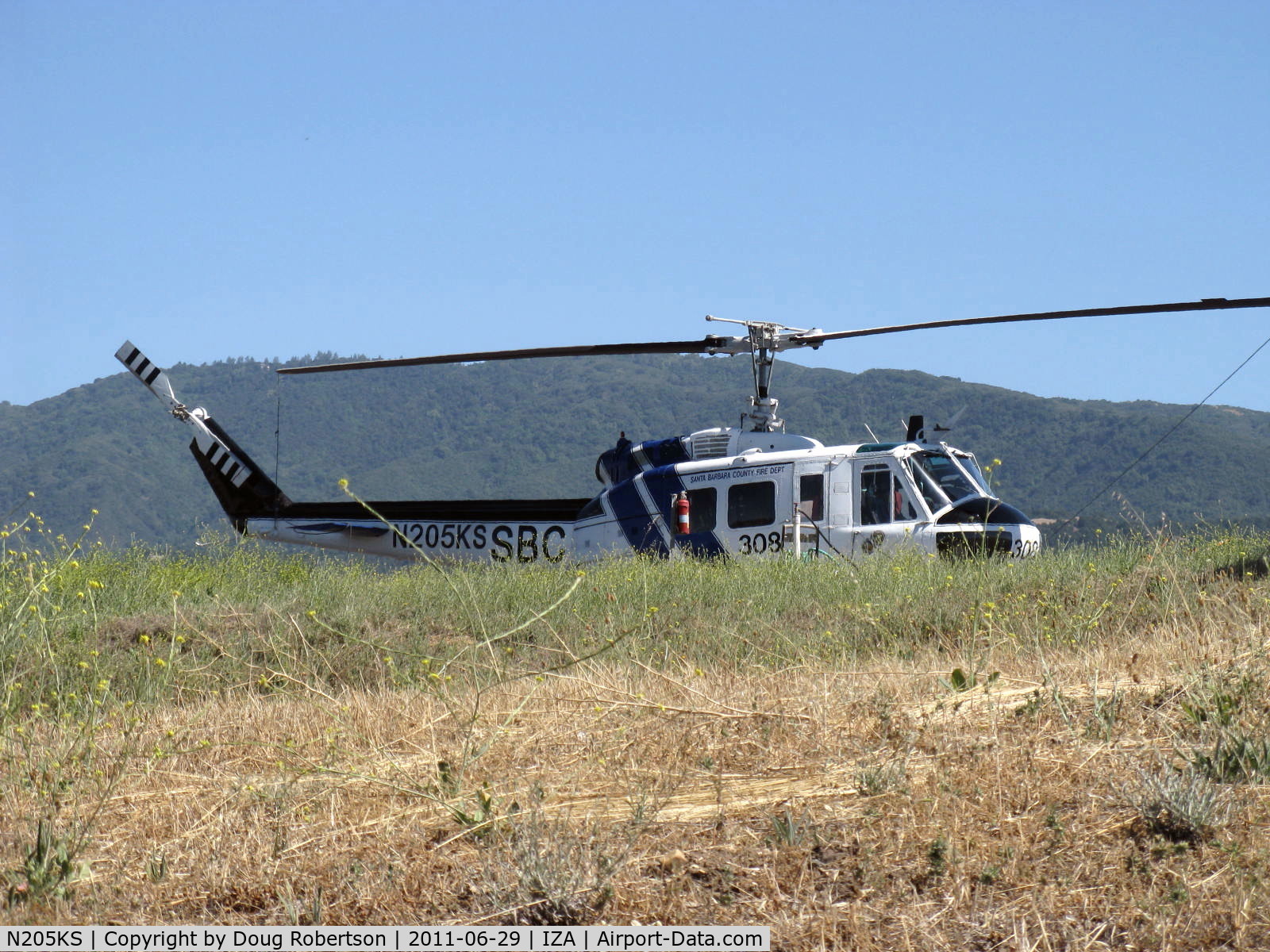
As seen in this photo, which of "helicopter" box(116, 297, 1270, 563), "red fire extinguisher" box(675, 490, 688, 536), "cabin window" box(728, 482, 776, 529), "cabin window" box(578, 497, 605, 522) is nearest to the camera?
"helicopter" box(116, 297, 1270, 563)

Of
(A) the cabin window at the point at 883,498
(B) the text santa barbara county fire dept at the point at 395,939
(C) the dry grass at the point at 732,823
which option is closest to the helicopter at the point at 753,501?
(A) the cabin window at the point at 883,498

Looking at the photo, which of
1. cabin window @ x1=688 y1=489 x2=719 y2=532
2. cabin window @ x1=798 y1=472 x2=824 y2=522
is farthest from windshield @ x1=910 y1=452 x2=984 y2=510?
cabin window @ x1=688 y1=489 x2=719 y2=532

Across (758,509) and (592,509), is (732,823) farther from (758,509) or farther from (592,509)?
(592,509)

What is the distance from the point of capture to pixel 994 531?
11.9 m

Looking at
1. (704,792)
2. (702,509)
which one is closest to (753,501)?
(702,509)

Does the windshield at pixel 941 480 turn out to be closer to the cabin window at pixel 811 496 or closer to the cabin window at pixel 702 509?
the cabin window at pixel 811 496

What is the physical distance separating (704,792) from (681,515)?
31.8ft

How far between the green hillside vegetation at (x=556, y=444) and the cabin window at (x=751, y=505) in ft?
239

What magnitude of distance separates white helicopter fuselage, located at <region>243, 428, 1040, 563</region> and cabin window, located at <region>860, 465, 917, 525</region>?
1 centimetres

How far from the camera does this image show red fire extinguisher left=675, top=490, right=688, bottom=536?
13.2m

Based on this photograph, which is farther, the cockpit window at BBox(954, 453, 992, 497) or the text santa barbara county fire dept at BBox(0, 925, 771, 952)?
the cockpit window at BBox(954, 453, 992, 497)

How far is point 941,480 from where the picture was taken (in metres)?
12.6

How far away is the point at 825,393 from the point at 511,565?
164525mm

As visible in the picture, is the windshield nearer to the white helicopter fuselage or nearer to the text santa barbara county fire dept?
the white helicopter fuselage
